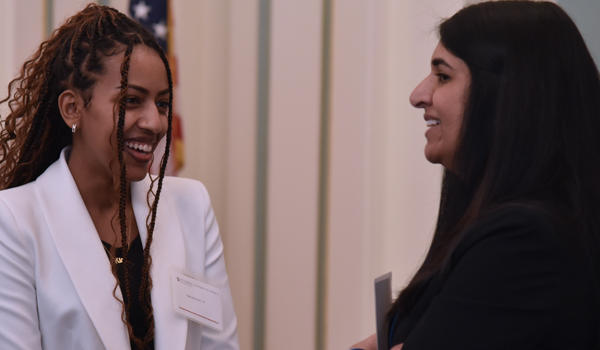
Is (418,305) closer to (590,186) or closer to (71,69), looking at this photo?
(590,186)

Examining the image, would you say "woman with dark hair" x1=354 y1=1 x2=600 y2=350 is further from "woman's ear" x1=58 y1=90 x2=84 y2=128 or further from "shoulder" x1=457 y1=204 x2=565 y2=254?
"woman's ear" x1=58 y1=90 x2=84 y2=128

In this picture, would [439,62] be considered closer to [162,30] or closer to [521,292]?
[521,292]

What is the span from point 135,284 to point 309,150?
907mm

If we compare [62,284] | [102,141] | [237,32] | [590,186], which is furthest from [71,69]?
[590,186]

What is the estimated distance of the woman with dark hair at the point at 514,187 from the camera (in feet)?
2.91

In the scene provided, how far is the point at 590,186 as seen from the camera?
98 cm

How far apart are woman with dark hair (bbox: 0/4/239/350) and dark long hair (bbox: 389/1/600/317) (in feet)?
2.40

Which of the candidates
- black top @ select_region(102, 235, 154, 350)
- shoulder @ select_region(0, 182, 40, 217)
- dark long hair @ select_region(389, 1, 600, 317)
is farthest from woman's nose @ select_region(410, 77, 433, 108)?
shoulder @ select_region(0, 182, 40, 217)

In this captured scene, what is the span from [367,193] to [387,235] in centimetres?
20

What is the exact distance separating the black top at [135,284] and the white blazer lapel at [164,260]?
0.03 metres

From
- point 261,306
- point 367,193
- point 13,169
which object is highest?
point 13,169

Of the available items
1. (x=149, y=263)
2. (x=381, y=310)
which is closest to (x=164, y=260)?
(x=149, y=263)

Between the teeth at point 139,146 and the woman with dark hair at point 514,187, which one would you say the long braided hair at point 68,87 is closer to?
the teeth at point 139,146

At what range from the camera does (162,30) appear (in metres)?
2.02
